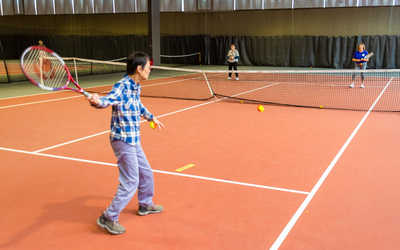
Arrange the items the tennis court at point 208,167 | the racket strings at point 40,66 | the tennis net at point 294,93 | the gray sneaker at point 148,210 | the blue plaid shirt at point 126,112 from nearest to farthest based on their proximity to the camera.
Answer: the blue plaid shirt at point 126,112
the tennis court at point 208,167
the gray sneaker at point 148,210
the racket strings at point 40,66
the tennis net at point 294,93

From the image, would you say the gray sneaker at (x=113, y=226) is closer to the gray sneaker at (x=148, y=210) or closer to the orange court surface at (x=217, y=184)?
the orange court surface at (x=217, y=184)

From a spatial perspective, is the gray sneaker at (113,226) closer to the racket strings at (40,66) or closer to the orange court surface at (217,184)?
the orange court surface at (217,184)

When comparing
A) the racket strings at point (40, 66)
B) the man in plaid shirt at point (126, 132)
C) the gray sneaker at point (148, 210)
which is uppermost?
the racket strings at point (40, 66)

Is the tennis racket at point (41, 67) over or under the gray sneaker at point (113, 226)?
over

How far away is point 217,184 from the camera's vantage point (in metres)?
4.55

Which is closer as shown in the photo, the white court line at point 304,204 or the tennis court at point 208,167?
the white court line at point 304,204

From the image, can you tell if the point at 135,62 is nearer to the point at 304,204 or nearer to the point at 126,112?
the point at 126,112

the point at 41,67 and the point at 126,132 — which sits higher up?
the point at 41,67

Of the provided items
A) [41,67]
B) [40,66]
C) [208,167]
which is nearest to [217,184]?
[208,167]

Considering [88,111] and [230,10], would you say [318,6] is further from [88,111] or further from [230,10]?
[88,111]

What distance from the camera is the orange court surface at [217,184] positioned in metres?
3.30

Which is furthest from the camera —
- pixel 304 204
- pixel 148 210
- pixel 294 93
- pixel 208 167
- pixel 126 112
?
pixel 294 93

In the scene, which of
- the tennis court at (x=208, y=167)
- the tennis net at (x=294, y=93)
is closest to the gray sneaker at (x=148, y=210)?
the tennis court at (x=208, y=167)

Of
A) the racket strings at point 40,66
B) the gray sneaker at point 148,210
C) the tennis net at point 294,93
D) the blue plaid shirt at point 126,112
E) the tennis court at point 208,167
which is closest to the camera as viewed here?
the blue plaid shirt at point 126,112
